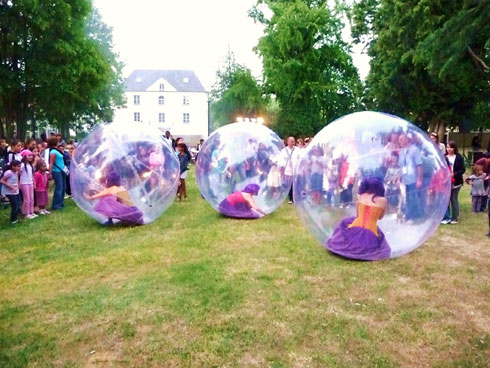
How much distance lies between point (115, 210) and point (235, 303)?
13.8 ft

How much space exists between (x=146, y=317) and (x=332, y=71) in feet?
110

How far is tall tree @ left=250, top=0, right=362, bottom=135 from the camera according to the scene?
32188mm

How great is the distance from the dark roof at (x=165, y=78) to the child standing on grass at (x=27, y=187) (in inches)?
2250

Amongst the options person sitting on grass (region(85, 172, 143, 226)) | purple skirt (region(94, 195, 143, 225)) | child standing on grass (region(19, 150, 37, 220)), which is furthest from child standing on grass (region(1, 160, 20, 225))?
purple skirt (region(94, 195, 143, 225))

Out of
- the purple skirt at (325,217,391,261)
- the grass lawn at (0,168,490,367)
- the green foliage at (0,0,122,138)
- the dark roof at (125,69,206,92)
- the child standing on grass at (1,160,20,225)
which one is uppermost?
the dark roof at (125,69,206,92)

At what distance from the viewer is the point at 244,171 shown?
8.77m

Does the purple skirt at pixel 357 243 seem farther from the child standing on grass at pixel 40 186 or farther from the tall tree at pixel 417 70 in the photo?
the tall tree at pixel 417 70

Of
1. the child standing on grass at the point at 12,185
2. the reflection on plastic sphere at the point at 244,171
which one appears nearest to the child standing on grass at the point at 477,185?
the reflection on plastic sphere at the point at 244,171

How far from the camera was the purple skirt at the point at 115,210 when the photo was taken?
26.7ft

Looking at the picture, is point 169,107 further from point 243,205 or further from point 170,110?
point 243,205

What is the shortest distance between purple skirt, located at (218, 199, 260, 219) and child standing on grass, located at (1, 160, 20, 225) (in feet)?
13.8

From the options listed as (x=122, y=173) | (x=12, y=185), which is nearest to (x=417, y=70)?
(x=122, y=173)

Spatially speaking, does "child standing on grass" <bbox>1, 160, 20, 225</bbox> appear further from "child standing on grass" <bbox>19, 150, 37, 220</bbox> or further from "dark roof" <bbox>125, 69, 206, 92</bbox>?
"dark roof" <bbox>125, 69, 206, 92</bbox>

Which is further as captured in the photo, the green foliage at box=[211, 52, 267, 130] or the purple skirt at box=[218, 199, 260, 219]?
the green foliage at box=[211, 52, 267, 130]
